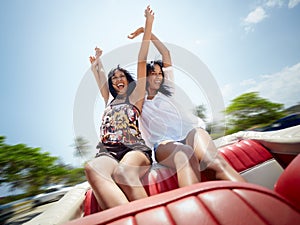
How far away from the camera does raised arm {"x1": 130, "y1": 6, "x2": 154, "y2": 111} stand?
1.51 m

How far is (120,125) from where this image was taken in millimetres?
1378

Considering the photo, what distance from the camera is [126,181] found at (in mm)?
967

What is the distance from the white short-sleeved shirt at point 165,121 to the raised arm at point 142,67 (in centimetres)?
10

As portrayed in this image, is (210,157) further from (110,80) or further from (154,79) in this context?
(110,80)

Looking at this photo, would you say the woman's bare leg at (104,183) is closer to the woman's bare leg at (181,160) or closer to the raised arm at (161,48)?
the woman's bare leg at (181,160)

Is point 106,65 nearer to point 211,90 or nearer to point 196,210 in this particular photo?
point 211,90

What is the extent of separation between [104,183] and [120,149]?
0.34 m

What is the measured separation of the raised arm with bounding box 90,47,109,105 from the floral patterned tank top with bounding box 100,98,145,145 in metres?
0.29

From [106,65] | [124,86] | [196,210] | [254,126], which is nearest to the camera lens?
[196,210]

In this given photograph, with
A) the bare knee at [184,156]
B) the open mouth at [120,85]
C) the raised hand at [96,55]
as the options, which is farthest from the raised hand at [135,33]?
the bare knee at [184,156]

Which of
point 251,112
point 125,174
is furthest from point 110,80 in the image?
point 251,112

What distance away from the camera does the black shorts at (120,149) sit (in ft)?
3.97

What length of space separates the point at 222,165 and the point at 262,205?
0.65 metres

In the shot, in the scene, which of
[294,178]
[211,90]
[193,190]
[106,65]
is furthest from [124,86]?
[294,178]
